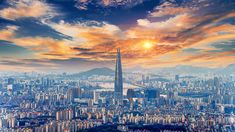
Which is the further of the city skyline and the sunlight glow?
the sunlight glow

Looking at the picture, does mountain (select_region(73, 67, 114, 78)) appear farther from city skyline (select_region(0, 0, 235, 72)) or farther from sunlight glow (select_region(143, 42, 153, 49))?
sunlight glow (select_region(143, 42, 153, 49))

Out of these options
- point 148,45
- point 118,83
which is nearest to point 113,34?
point 148,45

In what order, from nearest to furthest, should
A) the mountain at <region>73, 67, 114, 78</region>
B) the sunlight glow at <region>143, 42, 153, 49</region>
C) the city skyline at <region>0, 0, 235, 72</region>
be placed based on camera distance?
the city skyline at <region>0, 0, 235, 72</region> → the sunlight glow at <region>143, 42, 153, 49</region> → the mountain at <region>73, 67, 114, 78</region>

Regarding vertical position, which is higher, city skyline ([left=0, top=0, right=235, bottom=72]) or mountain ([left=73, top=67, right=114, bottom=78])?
city skyline ([left=0, top=0, right=235, bottom=72])

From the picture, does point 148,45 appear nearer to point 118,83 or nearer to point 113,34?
point 113,34

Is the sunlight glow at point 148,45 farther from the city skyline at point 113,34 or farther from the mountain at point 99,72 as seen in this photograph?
the mountain at point 99,72

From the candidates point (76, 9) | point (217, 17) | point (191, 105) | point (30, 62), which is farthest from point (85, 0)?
point (191, 105)

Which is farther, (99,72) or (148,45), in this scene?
(99,72)

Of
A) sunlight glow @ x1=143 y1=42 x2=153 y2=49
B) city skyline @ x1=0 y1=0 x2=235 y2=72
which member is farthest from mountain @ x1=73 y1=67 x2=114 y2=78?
sunlight glow @ x1=143 y1=42 x2=153 y2=49

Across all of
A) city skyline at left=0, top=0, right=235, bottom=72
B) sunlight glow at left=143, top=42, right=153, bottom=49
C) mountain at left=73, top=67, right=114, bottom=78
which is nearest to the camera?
city skyline at left=0, top=0, right=235, bottom=72
